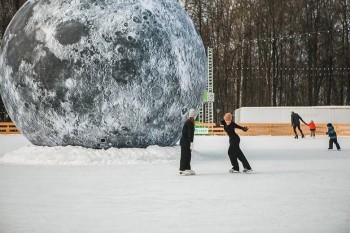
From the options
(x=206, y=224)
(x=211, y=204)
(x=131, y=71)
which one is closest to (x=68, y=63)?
(x=131, y=71)

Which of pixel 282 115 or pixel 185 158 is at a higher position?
pixel 282 115

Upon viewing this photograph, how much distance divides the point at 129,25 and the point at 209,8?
37.1 metres

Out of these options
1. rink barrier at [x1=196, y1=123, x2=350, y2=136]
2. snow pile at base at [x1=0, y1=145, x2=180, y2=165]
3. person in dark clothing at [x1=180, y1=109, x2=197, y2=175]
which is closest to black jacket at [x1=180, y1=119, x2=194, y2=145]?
person in dark clothing at [x1=180, y1=109, x2=197, y2=175]

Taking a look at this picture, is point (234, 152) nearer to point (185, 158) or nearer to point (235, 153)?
point (235, 153)

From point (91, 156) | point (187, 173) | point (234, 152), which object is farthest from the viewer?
point (91, 156)

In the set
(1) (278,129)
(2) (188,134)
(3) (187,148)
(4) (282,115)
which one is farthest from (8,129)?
(3) (187,148)

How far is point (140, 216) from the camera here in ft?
23.0

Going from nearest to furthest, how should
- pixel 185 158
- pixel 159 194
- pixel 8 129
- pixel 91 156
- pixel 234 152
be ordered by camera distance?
pixel 159 194, pixel 185 158, pixel 234 152, pixel 91 156, pixel 8 129

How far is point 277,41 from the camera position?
167 feet

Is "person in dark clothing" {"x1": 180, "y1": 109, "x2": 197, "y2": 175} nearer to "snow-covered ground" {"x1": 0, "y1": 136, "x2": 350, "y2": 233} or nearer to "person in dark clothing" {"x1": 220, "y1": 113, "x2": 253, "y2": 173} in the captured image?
"snow-covered ground" {"x1": 0, "y1": 136, "x2": 350, "y2": 233}

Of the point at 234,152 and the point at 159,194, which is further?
the point at 234,152

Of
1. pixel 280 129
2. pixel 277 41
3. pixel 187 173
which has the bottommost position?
pixel 280 129

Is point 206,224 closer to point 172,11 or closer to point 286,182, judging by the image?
point 286,182

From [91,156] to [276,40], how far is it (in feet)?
126
